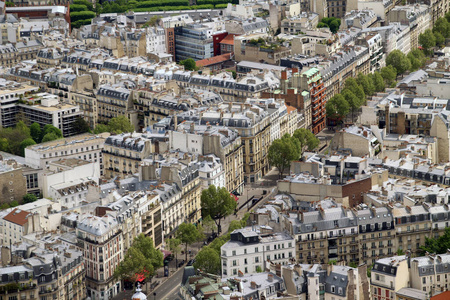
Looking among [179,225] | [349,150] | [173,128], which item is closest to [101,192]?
[179,225]

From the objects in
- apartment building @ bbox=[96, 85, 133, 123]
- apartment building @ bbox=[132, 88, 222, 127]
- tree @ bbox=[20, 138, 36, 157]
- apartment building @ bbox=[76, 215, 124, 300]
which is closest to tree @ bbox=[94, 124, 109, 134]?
apartment building @ bbox=[96, 85, 133, 123]

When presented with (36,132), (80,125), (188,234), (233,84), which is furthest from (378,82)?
(188,234)

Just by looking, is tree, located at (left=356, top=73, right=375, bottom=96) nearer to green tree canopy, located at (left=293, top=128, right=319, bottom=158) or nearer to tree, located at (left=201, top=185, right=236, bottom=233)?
green tree canopy, located at (left=293, top=128, right=319, bottom=158)

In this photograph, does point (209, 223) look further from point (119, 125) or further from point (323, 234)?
point (119, 125)

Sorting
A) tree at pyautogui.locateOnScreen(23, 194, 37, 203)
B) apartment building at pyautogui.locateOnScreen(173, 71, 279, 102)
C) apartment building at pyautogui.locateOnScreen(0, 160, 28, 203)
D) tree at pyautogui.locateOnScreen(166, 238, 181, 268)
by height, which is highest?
apartment building at pyautogui.locateOnScreen(173, 71, 279, 102)

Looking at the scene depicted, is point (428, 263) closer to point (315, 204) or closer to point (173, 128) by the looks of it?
point (315, 204)

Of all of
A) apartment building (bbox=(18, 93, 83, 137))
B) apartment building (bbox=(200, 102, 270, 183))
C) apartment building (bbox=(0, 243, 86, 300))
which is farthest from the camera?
apartment building (bbox=(18, 93, 83, 137))
